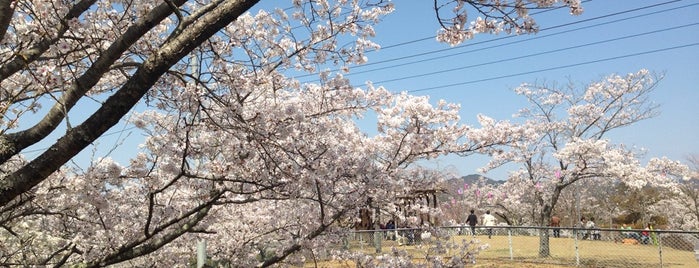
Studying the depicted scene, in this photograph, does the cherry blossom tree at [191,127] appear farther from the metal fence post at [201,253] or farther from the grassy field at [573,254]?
the grassy field at [573,254]

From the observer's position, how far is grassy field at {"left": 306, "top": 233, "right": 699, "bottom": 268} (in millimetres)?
11203

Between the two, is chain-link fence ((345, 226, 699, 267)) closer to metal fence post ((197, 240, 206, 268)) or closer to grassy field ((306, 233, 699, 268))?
grassy field ((306, 233, 699, 268))

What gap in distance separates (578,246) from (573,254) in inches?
25.9

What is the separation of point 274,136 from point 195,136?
1065mm

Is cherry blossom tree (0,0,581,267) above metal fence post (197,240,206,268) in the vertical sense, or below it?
above

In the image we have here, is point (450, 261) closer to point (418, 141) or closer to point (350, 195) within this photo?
point (350, 195)

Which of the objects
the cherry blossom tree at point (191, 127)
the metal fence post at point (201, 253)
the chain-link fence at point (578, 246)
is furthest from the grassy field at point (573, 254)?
the cherry blossom tree at point (191, 127)

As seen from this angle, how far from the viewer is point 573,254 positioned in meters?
13.5

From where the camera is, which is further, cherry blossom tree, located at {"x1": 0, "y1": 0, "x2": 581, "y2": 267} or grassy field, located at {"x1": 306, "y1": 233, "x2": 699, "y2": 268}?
grassy field, located at {"x1": 306, "y1": 233, "x2": 699, "y2": 268}

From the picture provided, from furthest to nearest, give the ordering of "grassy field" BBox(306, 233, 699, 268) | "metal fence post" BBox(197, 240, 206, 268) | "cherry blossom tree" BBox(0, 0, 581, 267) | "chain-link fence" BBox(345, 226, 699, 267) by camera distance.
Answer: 1. "grassy field" BBox(306, 233, 699, 268)
2. "chain-link fence" BBox(345, 226, 699, 267)
3. "metal fence post" BBox(197, 240, 206, 268)
4. "cherry blossom tree" BBox(0, 0, 581, 267)

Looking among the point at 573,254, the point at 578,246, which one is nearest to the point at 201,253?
the point at 578,246

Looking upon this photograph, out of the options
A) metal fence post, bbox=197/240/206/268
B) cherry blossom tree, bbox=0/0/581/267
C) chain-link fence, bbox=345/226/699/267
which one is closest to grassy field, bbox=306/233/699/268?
chain-link fence, bbox=345/226/699/267

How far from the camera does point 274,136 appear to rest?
352 cm

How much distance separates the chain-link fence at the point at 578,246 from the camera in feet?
35.0
